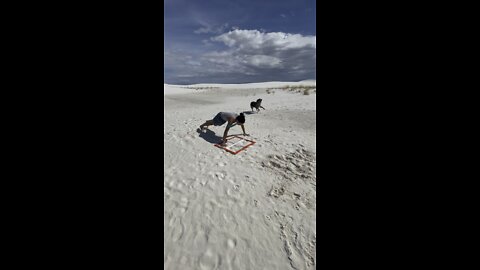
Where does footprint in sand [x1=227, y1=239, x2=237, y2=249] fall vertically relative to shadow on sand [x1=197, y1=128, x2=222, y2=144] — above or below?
below

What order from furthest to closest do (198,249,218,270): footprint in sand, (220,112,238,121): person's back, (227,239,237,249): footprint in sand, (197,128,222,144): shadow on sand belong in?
(197,128,222,144): shadow on sand
(220,112,238,121): person's back
(227,239,237,249): footprint in sand
(198,249,218,270): footprint in sand

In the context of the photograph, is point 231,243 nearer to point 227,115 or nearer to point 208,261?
point 208,261

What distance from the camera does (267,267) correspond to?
215cm

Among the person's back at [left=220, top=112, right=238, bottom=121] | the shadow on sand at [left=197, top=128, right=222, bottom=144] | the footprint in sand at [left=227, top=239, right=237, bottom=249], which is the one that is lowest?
the footprint in sand at [left=227, top=239, right=237, bottom=249]

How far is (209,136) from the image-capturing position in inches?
245

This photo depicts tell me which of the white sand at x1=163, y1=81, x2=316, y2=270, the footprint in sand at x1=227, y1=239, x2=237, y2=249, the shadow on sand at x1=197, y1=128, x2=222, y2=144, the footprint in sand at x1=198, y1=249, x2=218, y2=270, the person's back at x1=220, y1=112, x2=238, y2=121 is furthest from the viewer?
the shadow on sand at x1=197, y1=128, x2=222, y2=144

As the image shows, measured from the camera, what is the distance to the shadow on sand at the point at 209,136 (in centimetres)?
587

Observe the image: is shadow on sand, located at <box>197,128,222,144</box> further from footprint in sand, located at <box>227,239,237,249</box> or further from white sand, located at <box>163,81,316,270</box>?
footprint in sand, located at <box>227,239,237,249</box>

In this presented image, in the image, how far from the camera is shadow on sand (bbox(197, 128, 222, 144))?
19.3 ft

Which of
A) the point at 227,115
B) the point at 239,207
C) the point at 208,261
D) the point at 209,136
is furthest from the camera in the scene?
the point at 209,136

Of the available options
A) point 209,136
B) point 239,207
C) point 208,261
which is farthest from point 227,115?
point 208,261

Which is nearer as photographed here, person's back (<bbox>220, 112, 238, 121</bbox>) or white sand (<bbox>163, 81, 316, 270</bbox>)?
white sand (<bbox>163, 81, 316, 270</bbox>)

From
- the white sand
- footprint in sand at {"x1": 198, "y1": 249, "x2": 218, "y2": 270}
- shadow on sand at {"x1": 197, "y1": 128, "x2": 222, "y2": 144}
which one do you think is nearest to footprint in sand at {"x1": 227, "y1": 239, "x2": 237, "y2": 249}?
the white sand
